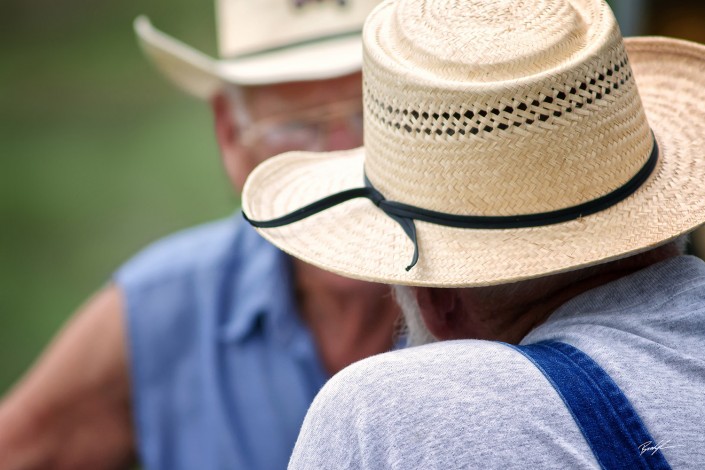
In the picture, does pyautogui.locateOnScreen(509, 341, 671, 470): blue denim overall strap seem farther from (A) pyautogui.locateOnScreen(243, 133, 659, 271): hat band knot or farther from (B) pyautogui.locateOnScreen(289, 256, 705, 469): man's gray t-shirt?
(A) pyautogui.locateOnScreen(243, 133, 659, 271): hat band knot

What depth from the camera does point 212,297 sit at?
9.52ft

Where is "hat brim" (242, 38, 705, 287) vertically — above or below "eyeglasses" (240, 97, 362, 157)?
above

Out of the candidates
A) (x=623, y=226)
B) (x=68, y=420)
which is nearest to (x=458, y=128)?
(x=623, y=226)

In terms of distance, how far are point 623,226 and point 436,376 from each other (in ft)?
1.24

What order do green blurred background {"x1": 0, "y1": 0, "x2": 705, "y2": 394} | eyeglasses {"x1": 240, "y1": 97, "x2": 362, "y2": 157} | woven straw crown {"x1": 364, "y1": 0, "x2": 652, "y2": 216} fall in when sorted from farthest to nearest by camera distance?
green blurred background {"x1": 0, "y1": 0, "x2": 705, "y2": 394}
eyeglasses {"x1": 240, "y1": 97, "x2": 362, "y2": 157}
woven straw crown {"x1": 364, "y1": 0, "x2": 652, "y2": 216}

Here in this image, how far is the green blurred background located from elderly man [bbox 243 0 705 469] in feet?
8.91

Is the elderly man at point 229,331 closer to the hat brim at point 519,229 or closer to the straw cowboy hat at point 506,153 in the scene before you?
the hat brim at point 519,229

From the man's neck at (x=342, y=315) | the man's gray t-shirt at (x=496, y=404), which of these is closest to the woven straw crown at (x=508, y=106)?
the man's gray t-shirt at (x=496, y=404)

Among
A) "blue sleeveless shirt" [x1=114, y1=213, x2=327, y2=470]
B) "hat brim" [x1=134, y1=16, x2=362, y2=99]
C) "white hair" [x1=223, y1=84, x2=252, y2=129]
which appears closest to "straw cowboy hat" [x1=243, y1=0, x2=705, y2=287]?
"blue sleeveless shirt" [x1=114, y1=213, x2=327, y2=470]

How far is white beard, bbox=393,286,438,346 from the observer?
5.14 ft

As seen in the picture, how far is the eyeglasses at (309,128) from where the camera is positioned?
2.98 meters

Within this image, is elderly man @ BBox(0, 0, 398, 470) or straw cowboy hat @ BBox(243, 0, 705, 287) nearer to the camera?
straw cowboy hat @ BBox(243, 0, 705, 287)

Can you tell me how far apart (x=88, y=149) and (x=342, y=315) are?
5.72m

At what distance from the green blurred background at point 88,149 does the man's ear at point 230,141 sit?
1.74m
